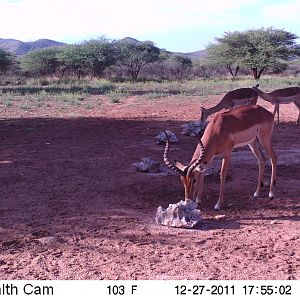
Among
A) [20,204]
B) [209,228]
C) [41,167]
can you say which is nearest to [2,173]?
[41,167]

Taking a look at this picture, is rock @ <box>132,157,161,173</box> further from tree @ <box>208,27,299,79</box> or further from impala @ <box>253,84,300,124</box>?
tree @ <box>208,27,299,79</box>

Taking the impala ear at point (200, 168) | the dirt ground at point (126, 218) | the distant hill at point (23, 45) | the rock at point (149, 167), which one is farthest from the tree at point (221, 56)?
the distant hill at point (23, 45)

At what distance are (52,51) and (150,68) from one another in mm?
10467

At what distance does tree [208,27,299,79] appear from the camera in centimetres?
4572

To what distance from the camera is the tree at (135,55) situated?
50.2 metres

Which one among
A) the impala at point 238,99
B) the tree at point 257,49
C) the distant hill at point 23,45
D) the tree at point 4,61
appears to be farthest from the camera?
the distant hill at point 23,45

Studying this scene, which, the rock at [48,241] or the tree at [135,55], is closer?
the rock at [48,241]

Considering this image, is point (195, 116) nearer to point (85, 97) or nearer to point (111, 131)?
point (111, 131)

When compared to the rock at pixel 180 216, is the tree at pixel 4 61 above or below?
above

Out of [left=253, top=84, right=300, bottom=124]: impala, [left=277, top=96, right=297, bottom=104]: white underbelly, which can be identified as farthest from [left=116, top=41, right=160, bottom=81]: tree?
[left=277, top=96, right=297, bottom=104]: white underbelly

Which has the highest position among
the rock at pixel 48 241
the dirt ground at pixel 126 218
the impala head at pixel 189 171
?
the impala head at pixel 189 171

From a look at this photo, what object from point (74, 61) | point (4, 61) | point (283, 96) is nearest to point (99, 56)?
point (74, 61)

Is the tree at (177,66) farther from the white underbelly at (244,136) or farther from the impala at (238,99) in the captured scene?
the white underbelly at (244,136)

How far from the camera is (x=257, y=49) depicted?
4716cm
